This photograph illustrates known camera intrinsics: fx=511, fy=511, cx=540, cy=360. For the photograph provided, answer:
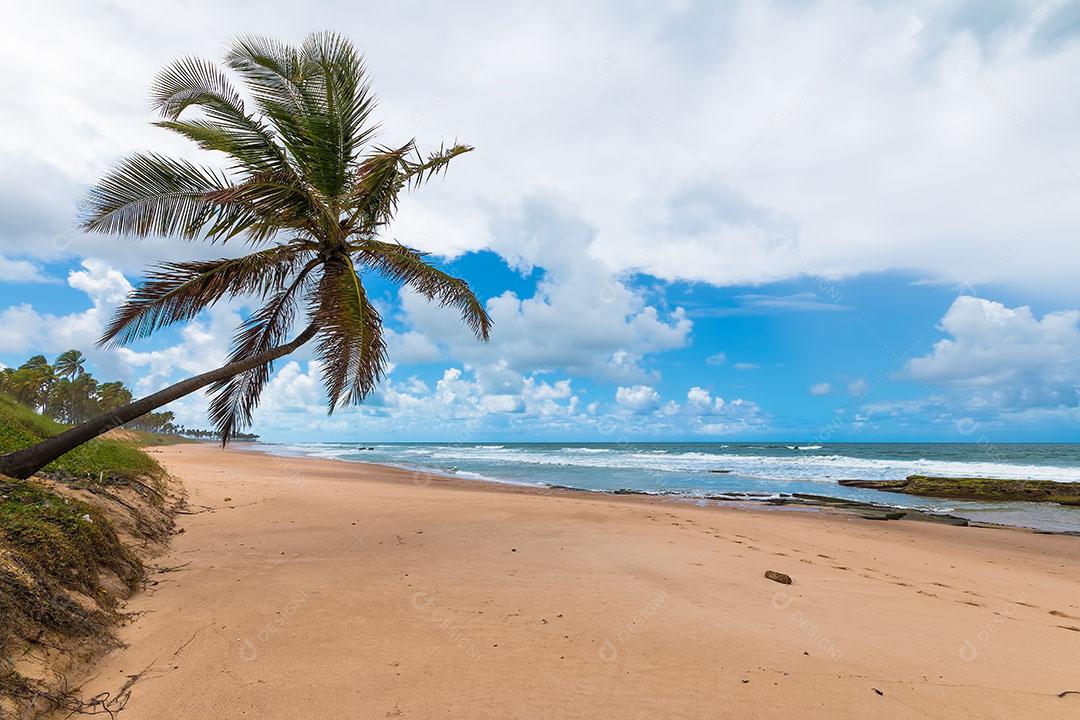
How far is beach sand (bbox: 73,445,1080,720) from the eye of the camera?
3320mm

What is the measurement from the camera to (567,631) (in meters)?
4.35

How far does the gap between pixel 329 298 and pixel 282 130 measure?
2.56 meters

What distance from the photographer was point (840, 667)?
3889 mm

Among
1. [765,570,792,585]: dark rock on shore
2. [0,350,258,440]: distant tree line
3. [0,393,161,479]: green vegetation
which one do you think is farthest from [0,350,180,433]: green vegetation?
[765,570,792,585]: dark rock on shore

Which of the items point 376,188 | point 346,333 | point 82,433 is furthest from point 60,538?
point 376,188

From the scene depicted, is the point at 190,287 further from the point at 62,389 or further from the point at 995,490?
the point at 62,389

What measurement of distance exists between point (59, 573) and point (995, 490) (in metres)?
29.3

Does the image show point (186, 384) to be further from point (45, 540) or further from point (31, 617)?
point (31, 617)

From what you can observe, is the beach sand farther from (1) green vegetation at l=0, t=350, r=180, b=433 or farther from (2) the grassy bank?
(1) green vegetation at l=0, t=350, r=180, b=433

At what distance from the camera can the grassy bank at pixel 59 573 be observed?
2.95 m

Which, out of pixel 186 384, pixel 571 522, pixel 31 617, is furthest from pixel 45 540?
pixel 571 522

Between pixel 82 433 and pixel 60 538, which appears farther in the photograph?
pixel 82 433

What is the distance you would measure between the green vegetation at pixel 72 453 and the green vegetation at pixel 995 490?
27962 mm

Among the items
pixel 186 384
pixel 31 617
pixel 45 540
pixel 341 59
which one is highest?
pixel 341 59
